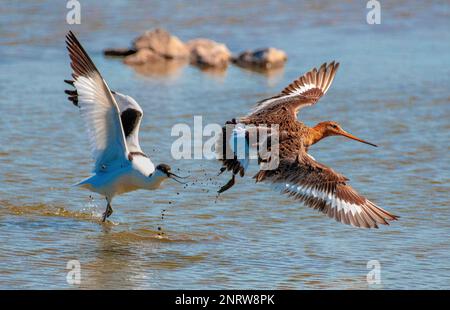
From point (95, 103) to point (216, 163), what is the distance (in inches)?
111

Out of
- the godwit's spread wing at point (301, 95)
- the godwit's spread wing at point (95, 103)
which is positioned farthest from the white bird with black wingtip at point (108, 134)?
the godwit's spread wing at point (301, 95)

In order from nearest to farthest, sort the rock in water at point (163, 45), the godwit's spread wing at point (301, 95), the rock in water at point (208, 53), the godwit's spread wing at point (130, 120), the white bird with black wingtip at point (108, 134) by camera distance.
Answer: the white bird with black wingtip at point (108, 134), the godwit's spread wing at point (130, 120), the godwit's spread wing at point (301, 95), the rock in water at point (208, 53), the rock in water at point (163, 45)

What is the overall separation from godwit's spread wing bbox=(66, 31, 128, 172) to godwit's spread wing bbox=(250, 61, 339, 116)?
1572 mm

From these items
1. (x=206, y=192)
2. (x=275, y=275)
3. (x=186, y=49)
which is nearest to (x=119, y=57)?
(x=186, y=49)

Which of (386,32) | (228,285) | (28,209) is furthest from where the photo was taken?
(386,32)

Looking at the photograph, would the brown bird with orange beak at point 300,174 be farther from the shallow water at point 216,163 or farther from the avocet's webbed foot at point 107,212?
the avocet's webbed foot at point 107,212

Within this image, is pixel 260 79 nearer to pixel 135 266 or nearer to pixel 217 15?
pixel 217 15

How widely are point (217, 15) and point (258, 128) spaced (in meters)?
9.32

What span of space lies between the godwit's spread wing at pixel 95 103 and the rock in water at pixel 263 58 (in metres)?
6.96

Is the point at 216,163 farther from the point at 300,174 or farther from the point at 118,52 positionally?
the point at 118,52

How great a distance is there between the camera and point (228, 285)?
720 cm

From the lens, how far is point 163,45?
15.0 m

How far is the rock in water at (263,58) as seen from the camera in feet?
48.7

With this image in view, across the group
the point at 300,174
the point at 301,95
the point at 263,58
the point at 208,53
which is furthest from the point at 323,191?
the point at 208,53
